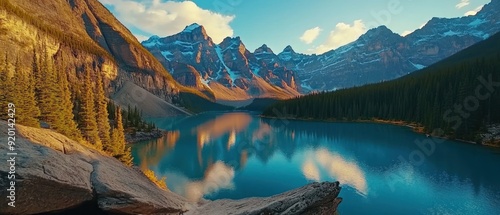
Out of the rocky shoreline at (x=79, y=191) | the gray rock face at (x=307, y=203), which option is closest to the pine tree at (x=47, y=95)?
the rocky shoreline at (x=79, y=191)

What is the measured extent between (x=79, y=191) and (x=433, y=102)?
409 feet

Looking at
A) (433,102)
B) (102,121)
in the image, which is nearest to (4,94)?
(102,121)

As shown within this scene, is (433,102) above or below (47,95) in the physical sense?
above

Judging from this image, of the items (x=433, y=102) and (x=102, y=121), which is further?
(x=433, y=102)

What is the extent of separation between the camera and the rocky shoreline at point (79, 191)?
9898 millimetres

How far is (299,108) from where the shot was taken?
579 ft

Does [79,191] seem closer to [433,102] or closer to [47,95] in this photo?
[47,95]

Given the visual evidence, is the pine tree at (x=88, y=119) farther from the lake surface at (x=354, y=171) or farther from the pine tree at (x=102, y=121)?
Answer: the lake surface at (x=354, y=171)

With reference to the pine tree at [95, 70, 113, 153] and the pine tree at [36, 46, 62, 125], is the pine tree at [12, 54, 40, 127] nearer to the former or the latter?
the pine tree at [36, 46, 62, 125]

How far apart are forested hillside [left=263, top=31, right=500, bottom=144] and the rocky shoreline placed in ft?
268

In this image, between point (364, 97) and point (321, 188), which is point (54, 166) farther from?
point (364, 97)

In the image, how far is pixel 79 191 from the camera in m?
11.3

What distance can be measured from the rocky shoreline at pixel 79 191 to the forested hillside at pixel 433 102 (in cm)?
8179

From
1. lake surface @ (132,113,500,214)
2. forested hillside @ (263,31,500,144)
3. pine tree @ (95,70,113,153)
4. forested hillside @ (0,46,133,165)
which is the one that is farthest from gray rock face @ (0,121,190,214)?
forested hillside @ (263,31,500,144)
